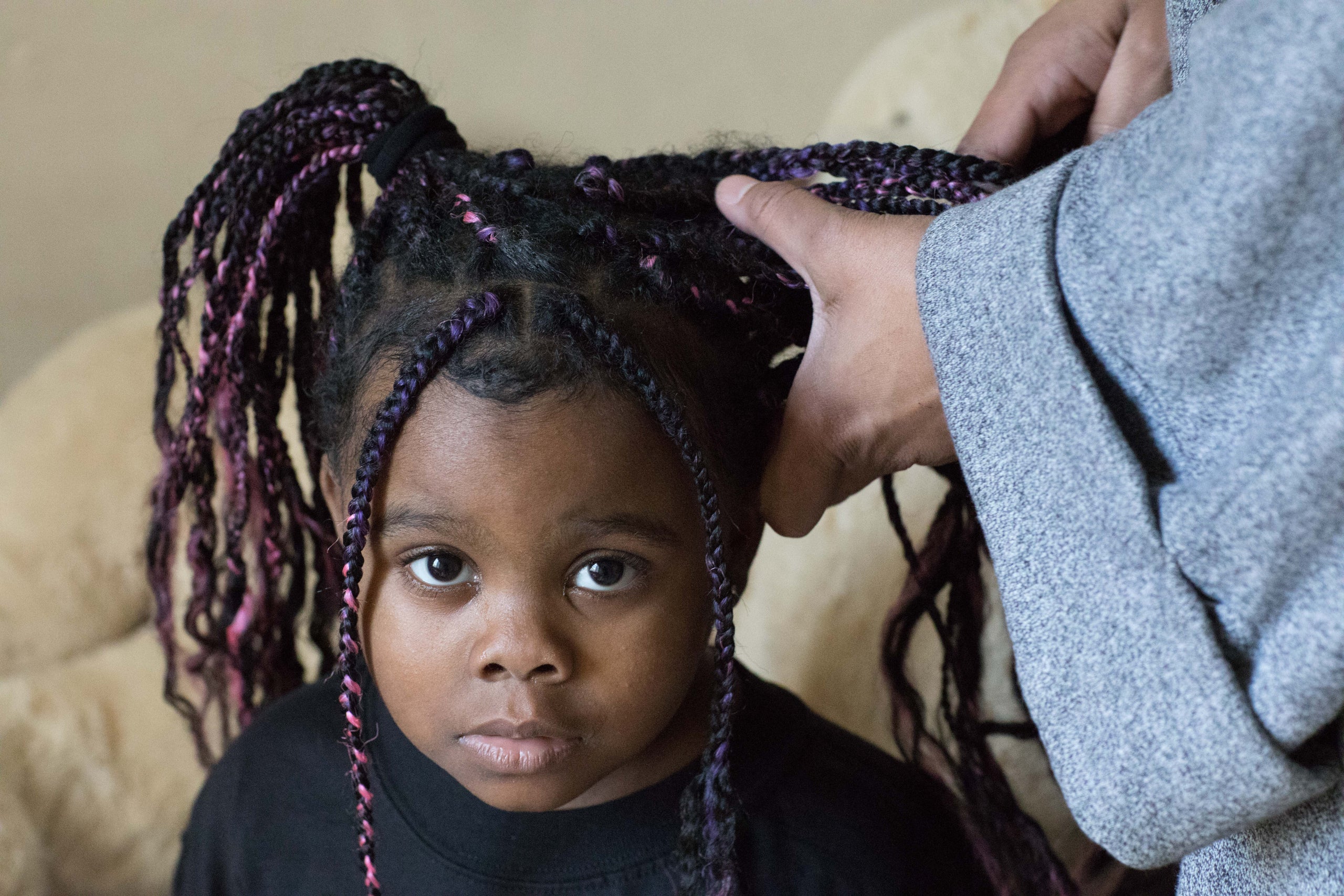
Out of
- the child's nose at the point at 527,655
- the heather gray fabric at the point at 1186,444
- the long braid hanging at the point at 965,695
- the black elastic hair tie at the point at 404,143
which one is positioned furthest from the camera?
the long braid hanging at the point at 965,695

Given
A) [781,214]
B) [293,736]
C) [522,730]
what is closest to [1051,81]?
[781,214]

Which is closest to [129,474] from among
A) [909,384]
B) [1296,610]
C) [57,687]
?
[57,687]

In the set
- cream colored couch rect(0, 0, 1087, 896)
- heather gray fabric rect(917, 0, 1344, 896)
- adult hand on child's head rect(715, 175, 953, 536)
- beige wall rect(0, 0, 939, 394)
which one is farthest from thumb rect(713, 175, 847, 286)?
beige wall rect(0, 0, 939, 394)

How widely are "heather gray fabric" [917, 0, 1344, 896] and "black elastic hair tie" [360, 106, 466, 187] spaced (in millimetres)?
384

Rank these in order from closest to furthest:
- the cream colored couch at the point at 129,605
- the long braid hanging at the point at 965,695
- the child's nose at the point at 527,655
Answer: the child's nose at the point at 527,655 < the long braid hanging at the point at 965,695 < the cream colored couch at the point at 129,605

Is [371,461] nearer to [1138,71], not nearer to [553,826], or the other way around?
[553,826]

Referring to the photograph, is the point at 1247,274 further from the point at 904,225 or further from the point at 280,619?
the point at 280,619

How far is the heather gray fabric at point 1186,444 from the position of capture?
494 millimetres

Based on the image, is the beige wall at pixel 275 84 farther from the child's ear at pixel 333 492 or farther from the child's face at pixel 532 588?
the child's face at pixel 532 588

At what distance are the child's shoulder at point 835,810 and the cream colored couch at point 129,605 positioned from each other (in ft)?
0.66

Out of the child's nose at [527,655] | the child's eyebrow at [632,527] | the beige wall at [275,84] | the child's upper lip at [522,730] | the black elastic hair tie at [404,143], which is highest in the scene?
the beige wall at [275,84]

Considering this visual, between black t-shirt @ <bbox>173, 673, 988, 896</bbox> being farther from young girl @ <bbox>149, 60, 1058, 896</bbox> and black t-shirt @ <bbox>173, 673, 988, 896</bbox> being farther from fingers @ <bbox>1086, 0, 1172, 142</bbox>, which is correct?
fingers @ <bbox>1086, 0, 1172, 142</bbox>

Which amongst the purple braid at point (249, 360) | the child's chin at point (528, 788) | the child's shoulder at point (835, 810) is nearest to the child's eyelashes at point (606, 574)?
the child's chin at point (528, 788)

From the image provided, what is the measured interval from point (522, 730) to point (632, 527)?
0.47ft
